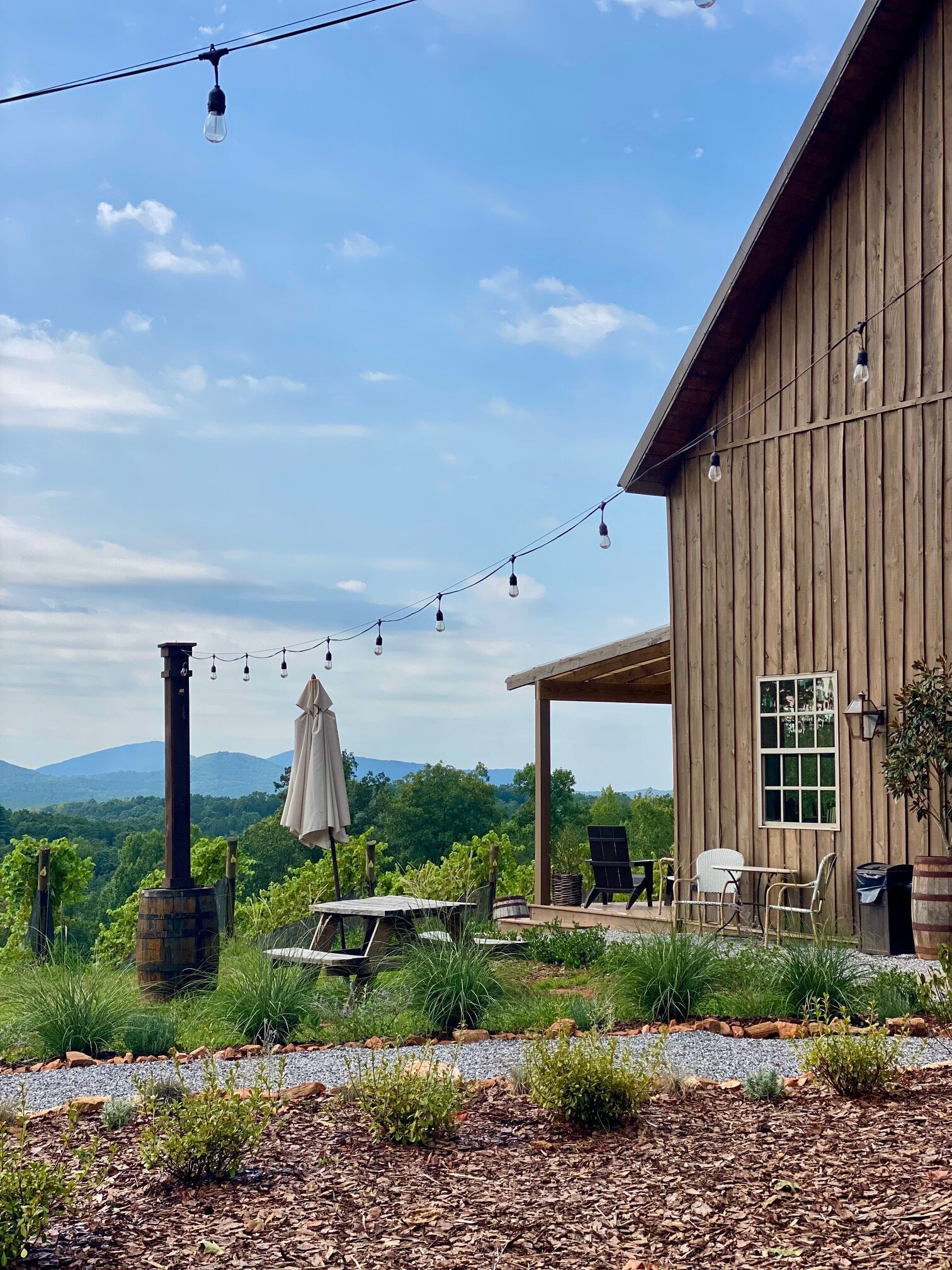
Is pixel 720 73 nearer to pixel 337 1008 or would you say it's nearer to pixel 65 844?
pixel 337 1008

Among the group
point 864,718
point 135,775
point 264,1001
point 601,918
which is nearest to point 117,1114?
point 264,1001

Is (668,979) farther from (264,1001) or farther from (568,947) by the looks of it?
(568,947)

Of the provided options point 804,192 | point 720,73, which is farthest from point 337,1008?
point 720,73

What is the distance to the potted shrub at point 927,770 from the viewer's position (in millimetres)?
8188

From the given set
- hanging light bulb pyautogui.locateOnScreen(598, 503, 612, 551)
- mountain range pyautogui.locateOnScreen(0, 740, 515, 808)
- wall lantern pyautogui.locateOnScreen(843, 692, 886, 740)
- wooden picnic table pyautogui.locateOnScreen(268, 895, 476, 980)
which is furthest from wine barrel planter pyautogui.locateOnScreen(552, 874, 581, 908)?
mountain range pyautogui.locateOnScreen(0, 740, 515, 808)

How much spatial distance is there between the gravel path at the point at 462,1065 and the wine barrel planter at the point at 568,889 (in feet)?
21.8

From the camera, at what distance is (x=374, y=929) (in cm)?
816

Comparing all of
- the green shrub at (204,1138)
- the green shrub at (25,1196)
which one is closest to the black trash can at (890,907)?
the green shrub at (204,1138)

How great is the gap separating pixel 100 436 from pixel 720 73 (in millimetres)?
8215

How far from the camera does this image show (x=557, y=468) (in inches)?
794

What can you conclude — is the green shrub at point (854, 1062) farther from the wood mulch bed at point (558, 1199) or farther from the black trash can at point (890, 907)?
the black trash can at point (890, 907)

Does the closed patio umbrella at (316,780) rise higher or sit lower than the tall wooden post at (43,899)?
higher

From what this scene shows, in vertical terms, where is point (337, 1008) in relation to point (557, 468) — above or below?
below

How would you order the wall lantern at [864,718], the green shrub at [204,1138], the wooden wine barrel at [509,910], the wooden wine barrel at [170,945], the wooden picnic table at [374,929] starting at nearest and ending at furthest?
the green shrub at [204,1138], the wooden picnic table at [374,929], the wooden wine barrel at [170,945], the wall lantern at [864,718], the wooden wine barrel at [509,910]
